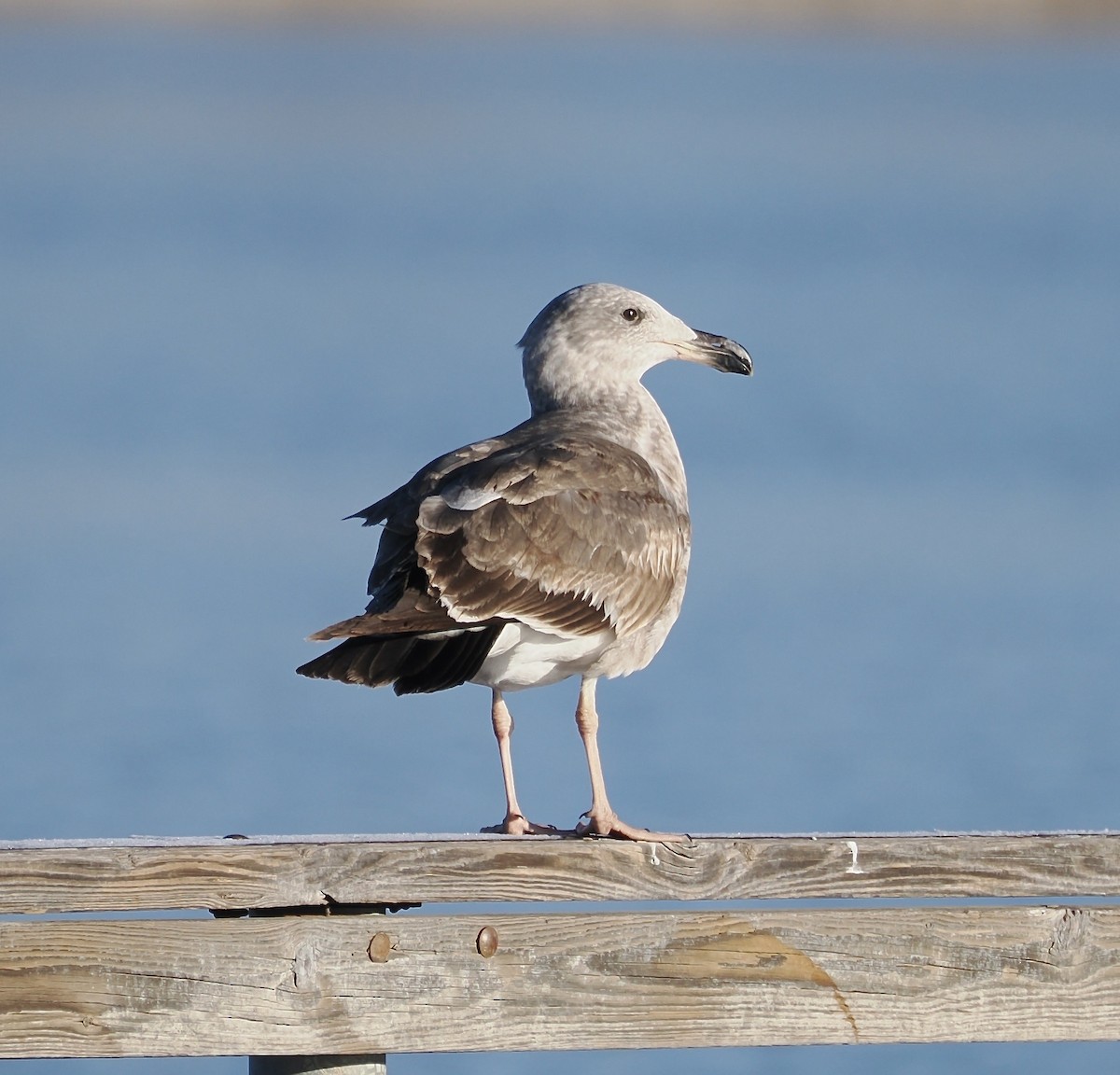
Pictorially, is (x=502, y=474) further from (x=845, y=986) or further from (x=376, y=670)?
(x=845, y=986)

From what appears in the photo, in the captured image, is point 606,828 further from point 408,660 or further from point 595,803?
point 408,660

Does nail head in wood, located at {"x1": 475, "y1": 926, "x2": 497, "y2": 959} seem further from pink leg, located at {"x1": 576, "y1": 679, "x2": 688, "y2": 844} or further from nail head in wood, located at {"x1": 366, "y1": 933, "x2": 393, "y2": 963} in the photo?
pink leg, located at {"x1": 576, "y1": 679, "x2": 688, "y2": 844}

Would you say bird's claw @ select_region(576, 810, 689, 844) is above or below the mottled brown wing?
below

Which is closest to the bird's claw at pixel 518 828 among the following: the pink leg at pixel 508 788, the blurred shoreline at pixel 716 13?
the pink leg at pixel 508 788

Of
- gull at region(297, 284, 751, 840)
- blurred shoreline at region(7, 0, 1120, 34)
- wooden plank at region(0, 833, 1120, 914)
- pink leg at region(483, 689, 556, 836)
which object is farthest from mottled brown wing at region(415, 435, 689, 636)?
blurred shoreline at region(7, 0, 1120, 34)

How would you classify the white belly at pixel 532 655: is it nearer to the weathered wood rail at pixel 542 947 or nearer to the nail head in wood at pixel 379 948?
the weathered wood rail at pixel 542 947

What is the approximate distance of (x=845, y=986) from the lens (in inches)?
177

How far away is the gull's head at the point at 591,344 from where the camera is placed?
7059 millimetres

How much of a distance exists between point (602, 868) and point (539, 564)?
153cm

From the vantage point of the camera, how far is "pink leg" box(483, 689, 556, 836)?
599cm

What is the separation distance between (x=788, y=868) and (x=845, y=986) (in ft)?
0.87

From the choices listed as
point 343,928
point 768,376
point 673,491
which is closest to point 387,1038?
point 343,928

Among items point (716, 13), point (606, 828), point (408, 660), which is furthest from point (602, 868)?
point (716, 13)

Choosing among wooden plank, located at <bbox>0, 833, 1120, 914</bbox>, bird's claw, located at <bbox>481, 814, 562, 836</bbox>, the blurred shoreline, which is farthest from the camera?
the blurred shoreline
